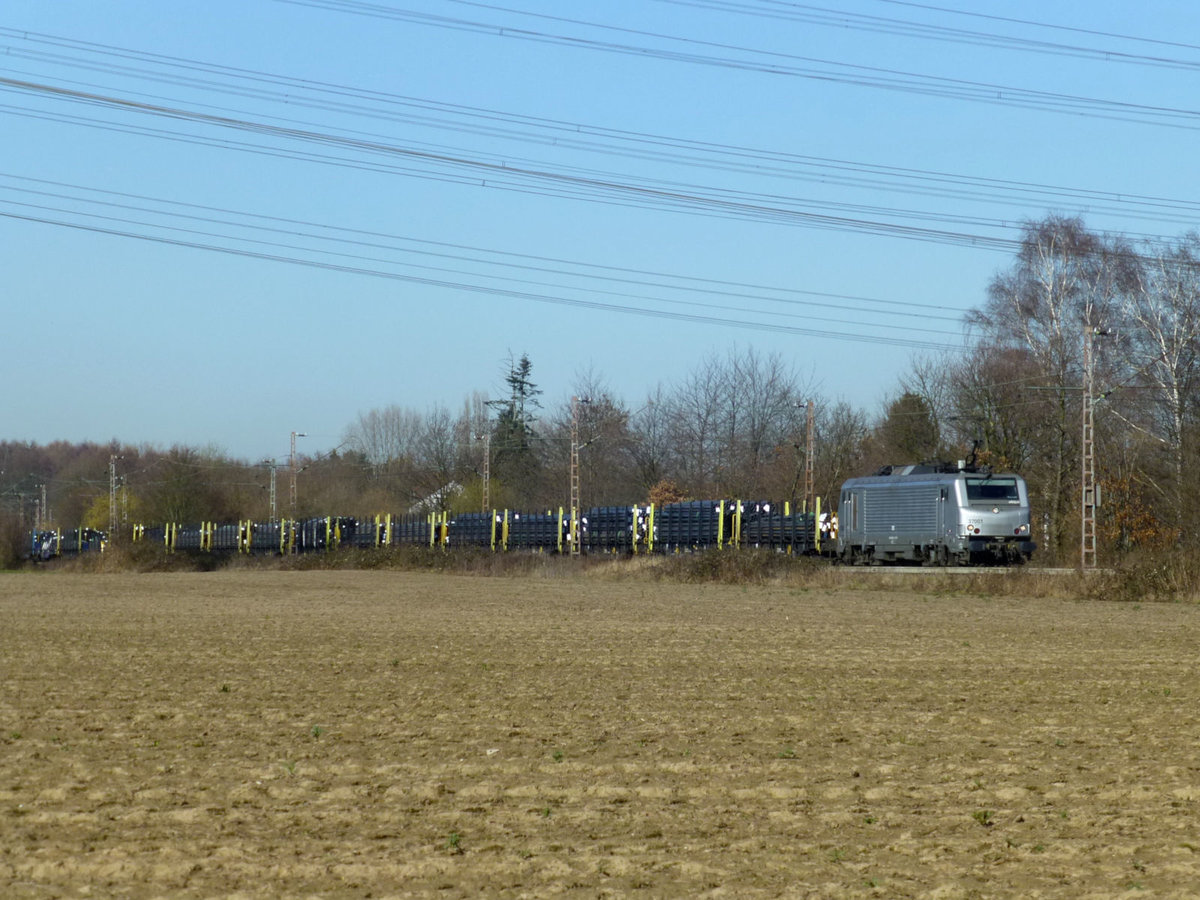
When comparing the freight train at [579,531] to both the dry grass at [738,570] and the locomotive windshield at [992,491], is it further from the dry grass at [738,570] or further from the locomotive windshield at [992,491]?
the locomotive windshield at [992,491]

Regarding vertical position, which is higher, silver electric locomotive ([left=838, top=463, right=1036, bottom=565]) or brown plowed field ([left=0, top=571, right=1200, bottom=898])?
silver electric locomotive ([left=838, top=463, right=1036, bottom=565])

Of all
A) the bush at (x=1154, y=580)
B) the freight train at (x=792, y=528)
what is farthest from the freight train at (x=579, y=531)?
the bush at (x=1154, y=580)

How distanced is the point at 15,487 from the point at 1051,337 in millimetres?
112579

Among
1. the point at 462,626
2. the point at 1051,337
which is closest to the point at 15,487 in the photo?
the point at 1051,337

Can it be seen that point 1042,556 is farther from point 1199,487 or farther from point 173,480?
point 173,480

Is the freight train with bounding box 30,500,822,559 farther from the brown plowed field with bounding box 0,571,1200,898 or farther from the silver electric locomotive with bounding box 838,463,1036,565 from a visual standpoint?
the brown plowed field with bounding box 0,571,1200,898

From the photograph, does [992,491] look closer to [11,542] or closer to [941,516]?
[941,516]

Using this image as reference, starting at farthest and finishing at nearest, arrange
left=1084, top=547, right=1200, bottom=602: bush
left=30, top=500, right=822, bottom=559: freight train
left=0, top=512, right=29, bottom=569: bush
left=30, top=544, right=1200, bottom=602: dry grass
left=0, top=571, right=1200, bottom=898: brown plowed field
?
left=0, top=512, right=29, bottom=569: bush
left=30, top=500, right=822, bottom=559: freight train
left=30, top=544, right=1200, bottom=602: dry grass
left=1084, top=547, right=1200, bottom=602: bush
left=0, top=571, right=1200, bottom=898: brown plowed field

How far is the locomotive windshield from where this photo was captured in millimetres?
38188

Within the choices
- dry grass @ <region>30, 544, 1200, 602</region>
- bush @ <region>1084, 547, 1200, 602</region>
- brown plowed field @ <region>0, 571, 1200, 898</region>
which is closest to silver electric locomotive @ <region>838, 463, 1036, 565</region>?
dry grass @ <region>30, 544, 1200, 602</region>

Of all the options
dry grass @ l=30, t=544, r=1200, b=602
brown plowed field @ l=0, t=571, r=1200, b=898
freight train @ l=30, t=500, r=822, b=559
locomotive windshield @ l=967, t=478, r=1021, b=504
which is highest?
locomotive windshield @ l=967, t=478, r=1021, b=504

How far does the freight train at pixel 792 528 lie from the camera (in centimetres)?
3844

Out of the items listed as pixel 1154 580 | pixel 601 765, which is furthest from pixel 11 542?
pixel 601 765

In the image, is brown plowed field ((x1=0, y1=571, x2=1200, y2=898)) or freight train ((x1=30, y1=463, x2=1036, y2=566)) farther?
freight train ((x1=30, y1=463, x2=1036, y2=566))
